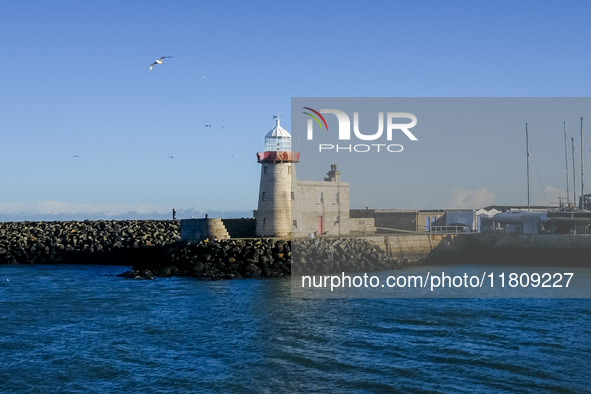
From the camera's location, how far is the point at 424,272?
35.8 meters

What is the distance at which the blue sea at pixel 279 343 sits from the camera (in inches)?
568

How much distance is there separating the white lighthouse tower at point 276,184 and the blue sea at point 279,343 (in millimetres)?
11395

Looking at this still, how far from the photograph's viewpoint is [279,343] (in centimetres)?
1805

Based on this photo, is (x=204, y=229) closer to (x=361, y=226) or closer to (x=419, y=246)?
(x=361, y=226)

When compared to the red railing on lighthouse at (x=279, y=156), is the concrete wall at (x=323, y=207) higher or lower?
lower

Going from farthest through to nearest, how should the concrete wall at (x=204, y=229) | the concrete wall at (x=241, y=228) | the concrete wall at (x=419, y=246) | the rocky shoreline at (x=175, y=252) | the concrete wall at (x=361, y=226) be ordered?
the concrete wall at (x=361, y=226) → the concrete wall at (x=241, y=228) → the concrete wall at (x=419, y=246) → the concrete wall at (x=204, y=229) → the rocky shoreline at (x=175, y=252)

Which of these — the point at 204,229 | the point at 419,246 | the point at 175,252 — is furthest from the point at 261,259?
the point at 419,246

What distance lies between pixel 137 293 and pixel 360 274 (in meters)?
11.8

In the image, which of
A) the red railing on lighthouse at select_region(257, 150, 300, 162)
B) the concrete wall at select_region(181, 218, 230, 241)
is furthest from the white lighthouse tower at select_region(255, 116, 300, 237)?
the concrete wall at select_region(181, 218, 230, 241)

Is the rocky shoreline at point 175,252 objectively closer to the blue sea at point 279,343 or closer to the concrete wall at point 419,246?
the concrete wall at point 419,246

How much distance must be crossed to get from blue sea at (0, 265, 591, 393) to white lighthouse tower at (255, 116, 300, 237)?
11395 mm

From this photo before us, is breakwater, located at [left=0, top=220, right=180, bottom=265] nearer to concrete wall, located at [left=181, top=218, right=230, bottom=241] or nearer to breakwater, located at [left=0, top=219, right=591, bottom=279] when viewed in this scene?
breakwater, located at [left=0, top=219, right=591, bottom=279]

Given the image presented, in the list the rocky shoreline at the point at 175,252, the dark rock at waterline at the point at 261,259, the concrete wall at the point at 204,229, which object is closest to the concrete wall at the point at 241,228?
the rocky shoreline at the point at 175,252

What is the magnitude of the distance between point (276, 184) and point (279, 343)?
71.2ft
